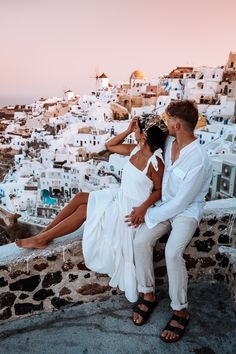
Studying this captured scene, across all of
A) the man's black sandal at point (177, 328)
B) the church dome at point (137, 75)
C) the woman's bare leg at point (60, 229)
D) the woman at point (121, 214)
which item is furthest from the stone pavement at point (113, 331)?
the church dome at point (137, 75)

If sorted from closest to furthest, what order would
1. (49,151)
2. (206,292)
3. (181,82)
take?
1. (206,292)
2. (49,151)
3. (181,82)

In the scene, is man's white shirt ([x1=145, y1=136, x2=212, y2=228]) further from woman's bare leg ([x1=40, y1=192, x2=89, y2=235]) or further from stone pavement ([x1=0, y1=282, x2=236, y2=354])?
stone pavement ([x1=0, y1=282, x2=236, y2=354])

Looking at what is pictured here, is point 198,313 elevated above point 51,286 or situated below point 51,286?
Result: below

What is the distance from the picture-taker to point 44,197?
21.5 m

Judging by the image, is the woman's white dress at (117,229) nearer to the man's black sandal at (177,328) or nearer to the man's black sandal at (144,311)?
the man's black sandal at (144,311)

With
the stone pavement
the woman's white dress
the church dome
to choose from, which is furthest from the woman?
the church dome

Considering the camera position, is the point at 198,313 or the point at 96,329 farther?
the point at 198,313

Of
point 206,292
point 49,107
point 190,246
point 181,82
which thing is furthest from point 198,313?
point 49,107

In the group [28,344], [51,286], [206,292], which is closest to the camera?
[28,344]

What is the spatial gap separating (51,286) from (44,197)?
64.2 ft

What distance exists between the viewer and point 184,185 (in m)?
2.12

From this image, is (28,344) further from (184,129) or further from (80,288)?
(184,129)

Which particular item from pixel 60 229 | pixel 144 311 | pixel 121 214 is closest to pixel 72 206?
pixel 60 229

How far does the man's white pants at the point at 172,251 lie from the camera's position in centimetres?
216
